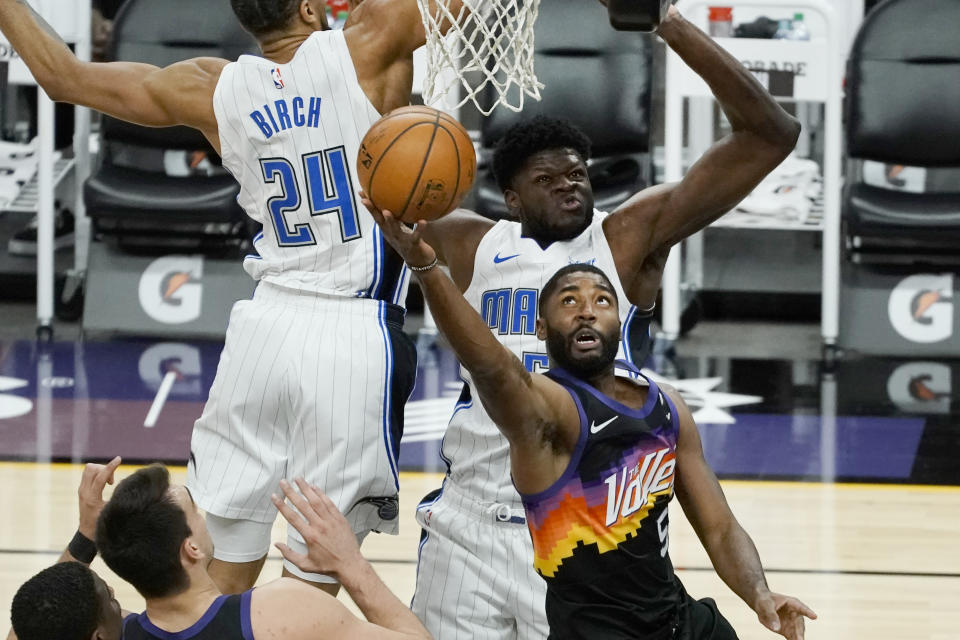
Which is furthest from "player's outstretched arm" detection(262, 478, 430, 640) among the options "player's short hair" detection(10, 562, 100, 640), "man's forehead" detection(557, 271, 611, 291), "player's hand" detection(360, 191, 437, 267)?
"man's forehead" detection(557, 271, 611, 291)

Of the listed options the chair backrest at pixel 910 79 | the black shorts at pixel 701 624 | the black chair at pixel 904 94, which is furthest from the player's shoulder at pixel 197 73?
the chair backrest at pixel 910 79

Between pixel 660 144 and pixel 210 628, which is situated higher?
pixel 660 144

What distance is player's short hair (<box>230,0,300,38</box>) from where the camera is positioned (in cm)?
412

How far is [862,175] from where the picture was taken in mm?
9336

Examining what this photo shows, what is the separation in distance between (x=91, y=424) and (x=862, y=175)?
15.8ft

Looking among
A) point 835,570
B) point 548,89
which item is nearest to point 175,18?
point 548,89

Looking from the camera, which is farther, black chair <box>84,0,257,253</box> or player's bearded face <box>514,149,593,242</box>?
black chair <box>84,0,257,253</box>

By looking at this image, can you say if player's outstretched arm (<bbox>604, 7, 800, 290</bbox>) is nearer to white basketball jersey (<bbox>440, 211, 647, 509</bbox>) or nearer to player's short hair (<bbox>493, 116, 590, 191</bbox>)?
white basketball jersey (<bbox>440, 211, 647, 509</bbox>)

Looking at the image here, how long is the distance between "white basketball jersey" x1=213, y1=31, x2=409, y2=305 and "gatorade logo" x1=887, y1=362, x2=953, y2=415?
4251 millimetres

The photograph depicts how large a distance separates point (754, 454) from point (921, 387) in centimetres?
147

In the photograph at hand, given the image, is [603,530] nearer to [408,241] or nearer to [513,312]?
[408,241]

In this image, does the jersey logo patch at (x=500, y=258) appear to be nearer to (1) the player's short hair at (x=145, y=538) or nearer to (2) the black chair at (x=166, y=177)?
(1) the player's short hair at (x=145, y=538)

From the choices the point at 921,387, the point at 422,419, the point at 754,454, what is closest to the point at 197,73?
the point at 422,419

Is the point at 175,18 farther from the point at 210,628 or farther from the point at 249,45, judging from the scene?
the point at 210,628
